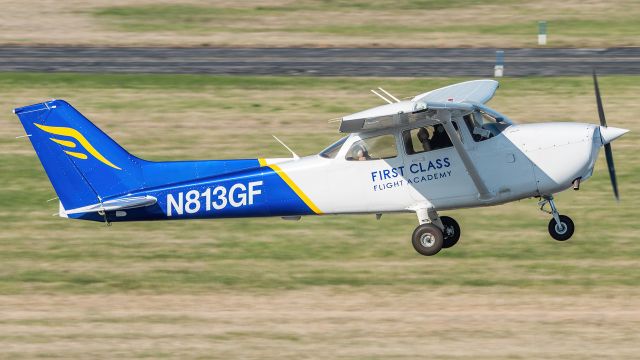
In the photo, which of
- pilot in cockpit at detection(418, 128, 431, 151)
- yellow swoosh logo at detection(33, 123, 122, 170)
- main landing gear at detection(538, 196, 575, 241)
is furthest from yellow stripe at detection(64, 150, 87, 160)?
main landing gear at detection(538, 196, 575, 241)

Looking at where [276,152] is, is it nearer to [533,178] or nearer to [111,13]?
[533,178]

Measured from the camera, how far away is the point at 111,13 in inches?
1916

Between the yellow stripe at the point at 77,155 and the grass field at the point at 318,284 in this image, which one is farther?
the yellow stripe at the point at 77,155

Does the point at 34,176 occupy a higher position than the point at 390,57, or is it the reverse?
the point at 390,57

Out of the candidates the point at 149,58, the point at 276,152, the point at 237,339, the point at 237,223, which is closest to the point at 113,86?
the point at 149,58

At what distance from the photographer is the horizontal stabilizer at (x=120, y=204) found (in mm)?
18859

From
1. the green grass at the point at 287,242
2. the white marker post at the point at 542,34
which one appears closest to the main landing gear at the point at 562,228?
the green grass at the point at 287,242

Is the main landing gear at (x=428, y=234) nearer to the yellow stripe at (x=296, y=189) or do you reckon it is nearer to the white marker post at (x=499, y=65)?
the yellow stripe at (x=296, y=189)

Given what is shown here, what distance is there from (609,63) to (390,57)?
6864 millimetres

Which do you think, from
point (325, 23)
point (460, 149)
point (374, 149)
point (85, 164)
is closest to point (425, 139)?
point (460, 149)

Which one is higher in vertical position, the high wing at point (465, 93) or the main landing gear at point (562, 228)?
the high wing at point (465, 93)

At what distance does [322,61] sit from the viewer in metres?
37.5

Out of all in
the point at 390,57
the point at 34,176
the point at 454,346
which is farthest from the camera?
the point at 390,57

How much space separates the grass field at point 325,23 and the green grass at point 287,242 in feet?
41.3
